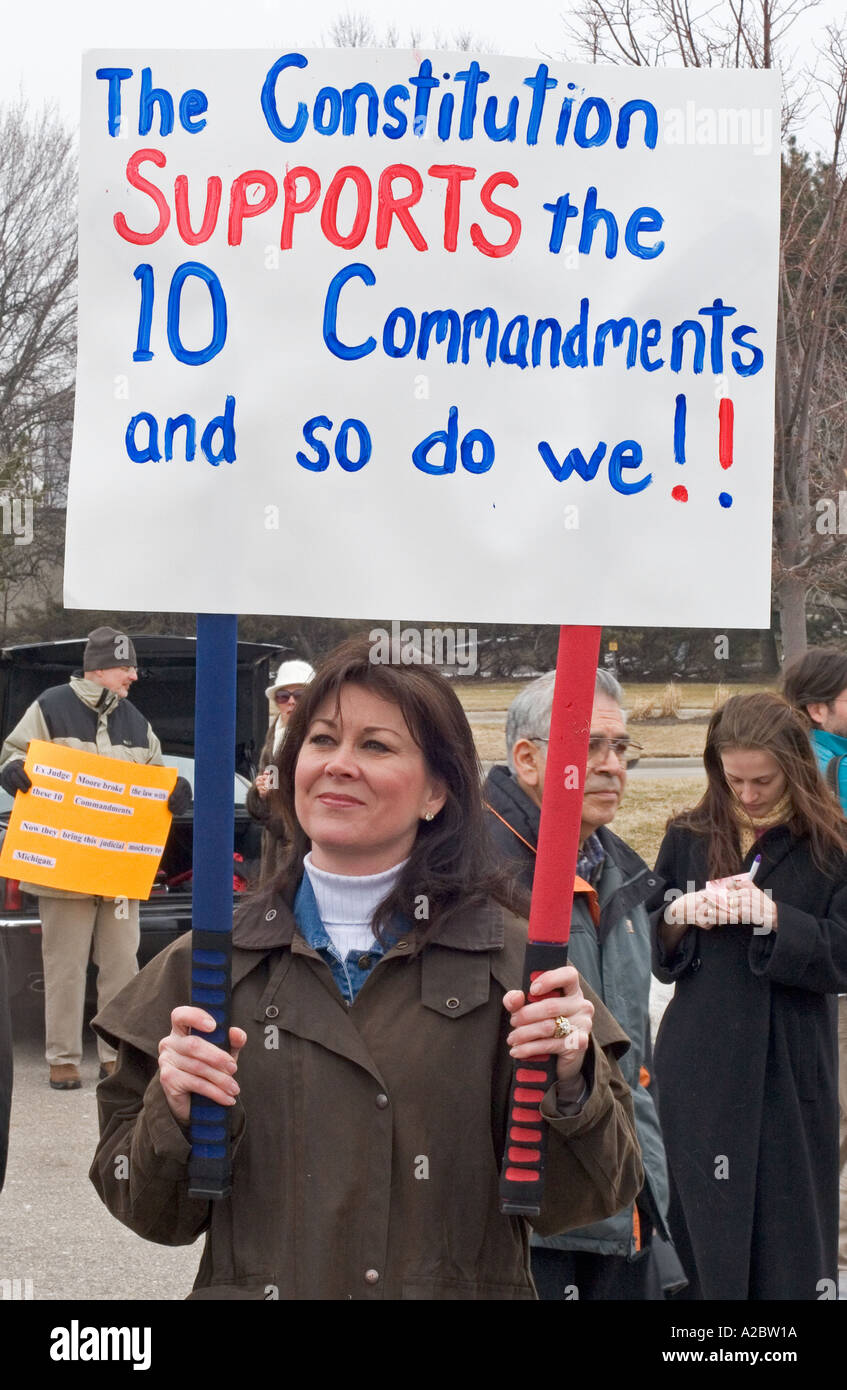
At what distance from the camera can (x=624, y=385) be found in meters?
1.95

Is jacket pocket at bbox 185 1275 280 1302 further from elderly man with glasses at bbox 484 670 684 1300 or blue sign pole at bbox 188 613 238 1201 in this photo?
elderly man with glasses at bbox 484 670 684 1300

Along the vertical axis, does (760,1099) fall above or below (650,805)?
above

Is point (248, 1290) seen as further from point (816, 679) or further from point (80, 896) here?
point (80, 896)

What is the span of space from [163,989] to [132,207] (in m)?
1.02

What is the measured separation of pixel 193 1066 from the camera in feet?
6.12

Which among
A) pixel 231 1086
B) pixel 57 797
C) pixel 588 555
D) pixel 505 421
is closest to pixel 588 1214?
pixel 231 1086

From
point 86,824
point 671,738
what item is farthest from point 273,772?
point 671,738

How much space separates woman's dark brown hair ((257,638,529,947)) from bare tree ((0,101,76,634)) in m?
13.5

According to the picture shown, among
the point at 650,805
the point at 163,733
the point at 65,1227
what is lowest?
the point at 65,1227

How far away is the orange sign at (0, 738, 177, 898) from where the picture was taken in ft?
22.0

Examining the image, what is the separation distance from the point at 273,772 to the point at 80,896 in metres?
4.24

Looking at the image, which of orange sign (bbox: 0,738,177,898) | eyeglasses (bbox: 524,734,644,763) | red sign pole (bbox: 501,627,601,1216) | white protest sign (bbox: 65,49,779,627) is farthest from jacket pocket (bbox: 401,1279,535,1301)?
orange sign (bbox: 0,738,177,898)

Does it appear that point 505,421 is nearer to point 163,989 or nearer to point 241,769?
point 163,989

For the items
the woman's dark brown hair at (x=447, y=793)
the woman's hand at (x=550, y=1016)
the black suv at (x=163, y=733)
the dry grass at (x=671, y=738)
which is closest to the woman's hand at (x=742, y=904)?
the woman's dark brown hair at (x=447, y=793)
